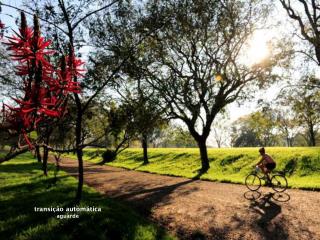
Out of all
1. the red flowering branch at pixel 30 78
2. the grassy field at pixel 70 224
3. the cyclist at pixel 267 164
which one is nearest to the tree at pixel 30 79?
the red flowering branch at pixel 30 78

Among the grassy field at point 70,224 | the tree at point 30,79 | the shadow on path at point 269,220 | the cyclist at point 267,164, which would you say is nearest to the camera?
the tree at point 30,79

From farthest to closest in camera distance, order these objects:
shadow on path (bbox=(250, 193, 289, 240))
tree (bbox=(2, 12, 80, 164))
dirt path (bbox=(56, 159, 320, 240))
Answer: dirt path (bbox=(56, 159, 320, 240)) → shadow on path (bbox=(250, 193, 289, 240)) → tree (bbox=(2, 12, 80, 164))

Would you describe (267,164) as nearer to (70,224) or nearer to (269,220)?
(269,220)

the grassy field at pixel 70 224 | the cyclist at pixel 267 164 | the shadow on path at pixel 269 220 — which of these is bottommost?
the shadow on path at pixel 269 220

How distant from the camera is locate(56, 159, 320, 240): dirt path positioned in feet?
33.7

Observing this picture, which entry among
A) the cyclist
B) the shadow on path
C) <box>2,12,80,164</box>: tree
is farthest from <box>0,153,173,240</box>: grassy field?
the cyclist

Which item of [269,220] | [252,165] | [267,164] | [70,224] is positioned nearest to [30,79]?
[70,224]

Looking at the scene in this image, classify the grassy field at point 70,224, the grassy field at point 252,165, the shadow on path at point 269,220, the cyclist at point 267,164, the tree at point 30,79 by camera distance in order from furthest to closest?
the grassy field at point 252,165 < the cyclist at point 267,164 < the shadow on path at point 269,220 < the grassy field at point 70,224 < the tree at point 30,79

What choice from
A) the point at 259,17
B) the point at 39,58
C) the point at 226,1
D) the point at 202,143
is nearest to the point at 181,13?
the point at 226,1

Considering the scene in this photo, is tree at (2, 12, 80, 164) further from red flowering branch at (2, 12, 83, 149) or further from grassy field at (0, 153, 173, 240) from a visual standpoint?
grassy field at (0, 153, 173, 240)

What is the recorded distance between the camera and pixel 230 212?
12.9 m

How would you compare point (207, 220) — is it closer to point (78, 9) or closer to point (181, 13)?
point (78, 9)

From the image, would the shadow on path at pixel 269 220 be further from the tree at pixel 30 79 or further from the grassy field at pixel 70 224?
the tree at pixel 30 79

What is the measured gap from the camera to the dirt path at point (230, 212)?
10.3 meters
